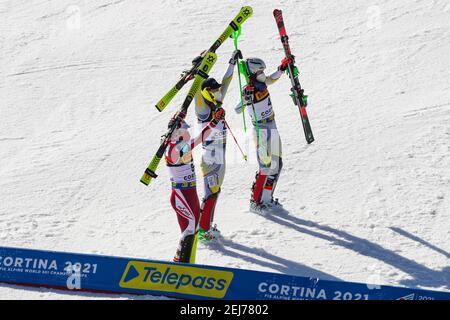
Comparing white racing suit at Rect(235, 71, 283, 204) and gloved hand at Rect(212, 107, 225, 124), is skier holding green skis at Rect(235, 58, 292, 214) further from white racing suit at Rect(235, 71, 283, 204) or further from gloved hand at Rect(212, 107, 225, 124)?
gloved hand at Rect(212, 107, 225, 124)

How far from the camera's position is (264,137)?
12070 mm

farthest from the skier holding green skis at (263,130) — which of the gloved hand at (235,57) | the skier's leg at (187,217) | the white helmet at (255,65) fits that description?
the skier's leg at (187,217)

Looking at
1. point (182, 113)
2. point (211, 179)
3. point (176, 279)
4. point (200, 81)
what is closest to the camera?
point (176, 279)

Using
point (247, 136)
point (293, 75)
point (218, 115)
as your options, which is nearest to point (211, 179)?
point (218, 115)

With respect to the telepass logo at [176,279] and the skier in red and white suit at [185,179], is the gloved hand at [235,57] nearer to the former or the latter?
the skier in red and white suit at [185,179]

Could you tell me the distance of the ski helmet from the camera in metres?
10.9

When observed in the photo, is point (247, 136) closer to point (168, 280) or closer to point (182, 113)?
point (182, 113)

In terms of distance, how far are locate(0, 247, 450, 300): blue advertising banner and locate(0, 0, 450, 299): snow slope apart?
0.29 metres

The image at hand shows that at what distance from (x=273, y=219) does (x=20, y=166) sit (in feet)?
19.6

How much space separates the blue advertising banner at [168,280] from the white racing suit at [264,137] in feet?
11.1

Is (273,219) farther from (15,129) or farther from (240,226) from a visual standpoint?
(15,129)

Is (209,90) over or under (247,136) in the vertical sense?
over

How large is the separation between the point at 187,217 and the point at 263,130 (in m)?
2.68
